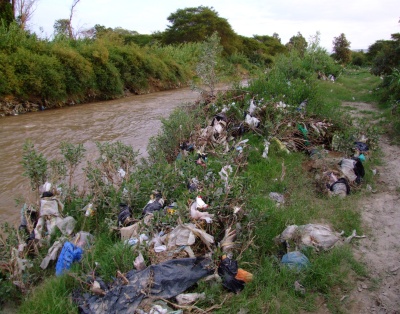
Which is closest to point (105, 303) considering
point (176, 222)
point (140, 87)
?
point (176, 222)

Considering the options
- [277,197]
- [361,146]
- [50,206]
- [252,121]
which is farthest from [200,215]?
[361,146]

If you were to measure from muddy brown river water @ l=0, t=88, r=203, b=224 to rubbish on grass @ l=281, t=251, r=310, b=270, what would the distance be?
2719mm

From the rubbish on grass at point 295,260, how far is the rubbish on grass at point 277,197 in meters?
0.89

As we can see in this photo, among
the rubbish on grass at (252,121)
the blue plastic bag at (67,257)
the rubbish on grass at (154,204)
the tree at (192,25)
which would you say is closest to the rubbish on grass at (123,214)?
the rubbish on grass at (154,204)

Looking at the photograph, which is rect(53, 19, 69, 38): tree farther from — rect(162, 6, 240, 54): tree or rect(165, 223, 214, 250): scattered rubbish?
rect(165, 223, 214, 250): scattered rubbish

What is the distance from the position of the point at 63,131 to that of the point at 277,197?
5801 millimetres

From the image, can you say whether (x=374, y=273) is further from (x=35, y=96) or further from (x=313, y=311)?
(x=35, y=96)

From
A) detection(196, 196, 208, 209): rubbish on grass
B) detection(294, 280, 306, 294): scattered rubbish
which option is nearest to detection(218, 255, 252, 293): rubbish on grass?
detection(294, 280, 306, 294): scattered rubbish

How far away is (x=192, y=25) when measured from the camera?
2967 cm

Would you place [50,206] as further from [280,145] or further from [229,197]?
[280,145]

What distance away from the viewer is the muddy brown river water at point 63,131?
167 inches

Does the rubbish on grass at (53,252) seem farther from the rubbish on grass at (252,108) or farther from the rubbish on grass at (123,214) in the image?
the rubbish on grass at (252,108)

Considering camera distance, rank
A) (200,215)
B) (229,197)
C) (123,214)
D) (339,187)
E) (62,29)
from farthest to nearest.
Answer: (62,29) → (339,187) → (123,214) → (229,197) → (200,215)

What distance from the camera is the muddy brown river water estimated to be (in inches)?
167
